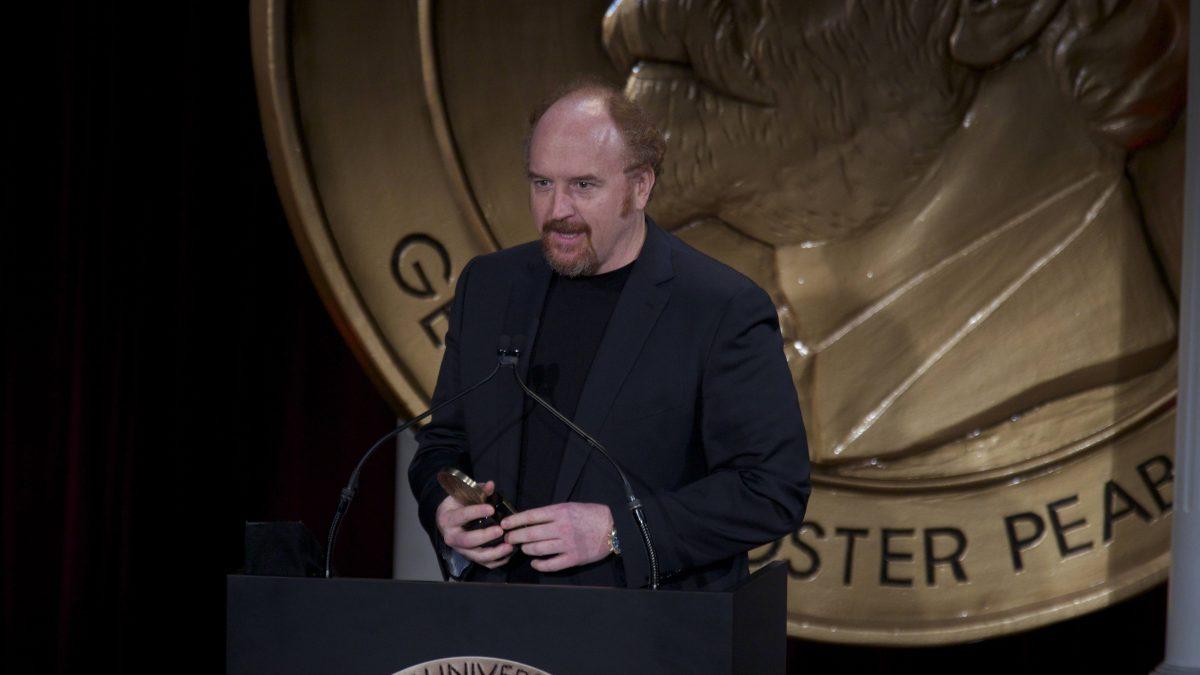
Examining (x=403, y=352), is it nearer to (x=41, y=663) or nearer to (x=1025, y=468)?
(x=41, y=663)

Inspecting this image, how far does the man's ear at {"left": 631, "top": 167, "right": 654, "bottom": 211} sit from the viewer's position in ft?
4.85

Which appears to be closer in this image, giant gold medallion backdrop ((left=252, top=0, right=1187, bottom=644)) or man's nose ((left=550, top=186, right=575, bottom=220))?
man's nose ((left=550, top=186, right=575, bottom=220))

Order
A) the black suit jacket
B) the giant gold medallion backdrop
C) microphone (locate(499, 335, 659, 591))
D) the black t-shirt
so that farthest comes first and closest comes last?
the giant gold medallion backdrop → the black t-shirt → the black suit jacket → microphone (locate(499, 335, 659, 591))

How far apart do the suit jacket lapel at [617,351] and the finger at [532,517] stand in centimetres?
15

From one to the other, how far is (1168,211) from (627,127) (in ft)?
4.21

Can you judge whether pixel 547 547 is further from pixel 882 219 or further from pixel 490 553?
pixel 882 219

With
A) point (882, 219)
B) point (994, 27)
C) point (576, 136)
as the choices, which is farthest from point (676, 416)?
point (994, 27)

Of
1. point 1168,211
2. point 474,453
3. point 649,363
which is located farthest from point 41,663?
point 1168,211

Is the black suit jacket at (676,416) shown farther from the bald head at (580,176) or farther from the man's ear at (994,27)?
the man's ear at (994,27)

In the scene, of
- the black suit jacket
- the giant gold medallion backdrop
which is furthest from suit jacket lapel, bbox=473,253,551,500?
the giant gold medallion backdrop

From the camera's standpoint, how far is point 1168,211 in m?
2.36

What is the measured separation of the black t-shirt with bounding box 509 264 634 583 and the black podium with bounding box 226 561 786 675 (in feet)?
1.07

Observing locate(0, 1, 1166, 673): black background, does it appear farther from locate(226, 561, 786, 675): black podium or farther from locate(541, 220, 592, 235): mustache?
locate(226, 561, 786, 675): black podium

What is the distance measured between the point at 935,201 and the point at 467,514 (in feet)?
4.52
